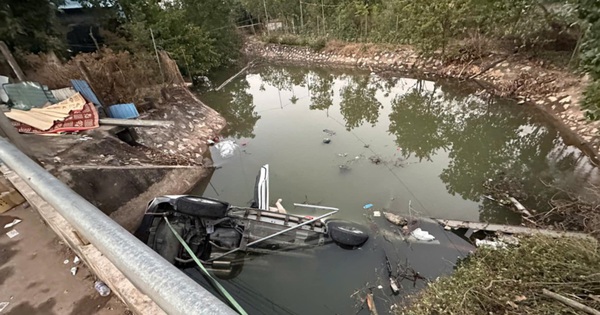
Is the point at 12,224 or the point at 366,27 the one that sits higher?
the point at 366,27

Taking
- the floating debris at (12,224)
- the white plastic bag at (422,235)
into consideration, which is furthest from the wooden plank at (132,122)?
the white plastic bag at (422,235)

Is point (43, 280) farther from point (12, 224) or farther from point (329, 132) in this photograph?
point (329, 132)

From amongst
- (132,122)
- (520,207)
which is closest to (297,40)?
(132,122)

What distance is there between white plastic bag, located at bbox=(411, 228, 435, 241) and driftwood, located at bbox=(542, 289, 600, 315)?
2.23 m

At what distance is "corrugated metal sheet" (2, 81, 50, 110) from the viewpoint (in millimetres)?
6367

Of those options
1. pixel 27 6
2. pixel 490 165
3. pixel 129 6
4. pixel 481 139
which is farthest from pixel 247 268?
pixel 129 6

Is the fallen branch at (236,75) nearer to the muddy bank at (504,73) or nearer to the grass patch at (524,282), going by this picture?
the muddy bank at (504,73)

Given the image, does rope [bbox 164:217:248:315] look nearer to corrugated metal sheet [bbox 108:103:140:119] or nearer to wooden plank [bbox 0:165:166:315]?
wooden plank [bbox 0:165:166:315]

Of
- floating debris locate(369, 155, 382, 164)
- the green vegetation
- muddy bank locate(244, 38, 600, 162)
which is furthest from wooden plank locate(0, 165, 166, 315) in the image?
muddy bank locate(244, 38, 600, 162)

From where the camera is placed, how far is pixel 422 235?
16.4 feet

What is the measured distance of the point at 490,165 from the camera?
23.2ft

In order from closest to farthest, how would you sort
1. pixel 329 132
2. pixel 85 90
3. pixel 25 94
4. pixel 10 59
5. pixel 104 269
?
pixel 104 269
pixel 25 94
pixel 10 59
pixel 85 90
pixel 329 132

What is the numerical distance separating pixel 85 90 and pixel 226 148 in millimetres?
3688

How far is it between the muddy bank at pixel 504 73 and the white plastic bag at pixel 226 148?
8995 millimetres
